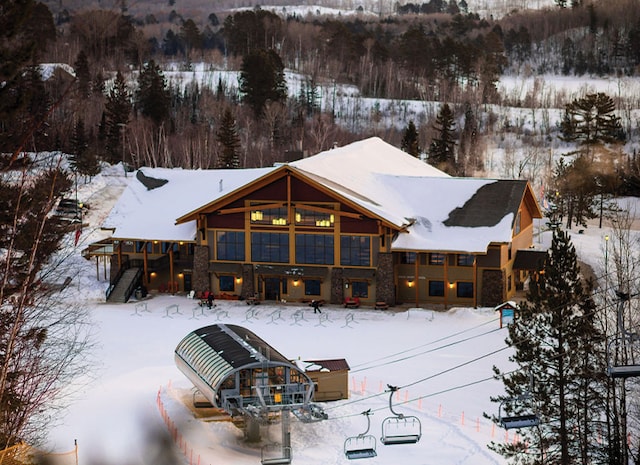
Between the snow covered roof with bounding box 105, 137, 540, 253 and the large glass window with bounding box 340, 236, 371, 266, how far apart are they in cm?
162

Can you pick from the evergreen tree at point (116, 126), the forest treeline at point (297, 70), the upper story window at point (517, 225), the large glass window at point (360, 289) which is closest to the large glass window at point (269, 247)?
the large glass window at point (360, 289)

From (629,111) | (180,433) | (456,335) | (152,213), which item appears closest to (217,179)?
(152,213)

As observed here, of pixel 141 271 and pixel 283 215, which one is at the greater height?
pixel 283 215

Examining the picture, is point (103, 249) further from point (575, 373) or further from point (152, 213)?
point (575, 373)

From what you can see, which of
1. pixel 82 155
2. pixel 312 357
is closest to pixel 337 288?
pixel 312 357

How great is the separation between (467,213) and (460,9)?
159 metres

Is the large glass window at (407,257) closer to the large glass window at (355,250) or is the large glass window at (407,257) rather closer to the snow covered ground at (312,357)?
the large glass window at (355,250)

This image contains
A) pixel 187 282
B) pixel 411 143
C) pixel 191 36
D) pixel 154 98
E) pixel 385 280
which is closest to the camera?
pixel 385 280

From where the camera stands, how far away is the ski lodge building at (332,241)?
154 feet

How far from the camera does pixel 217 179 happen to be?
2127 inches

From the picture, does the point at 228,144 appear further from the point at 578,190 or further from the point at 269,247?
the point at 269,247

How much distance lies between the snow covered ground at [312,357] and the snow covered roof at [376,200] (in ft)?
11.8

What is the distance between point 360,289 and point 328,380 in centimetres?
1558

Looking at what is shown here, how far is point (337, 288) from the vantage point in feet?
156
